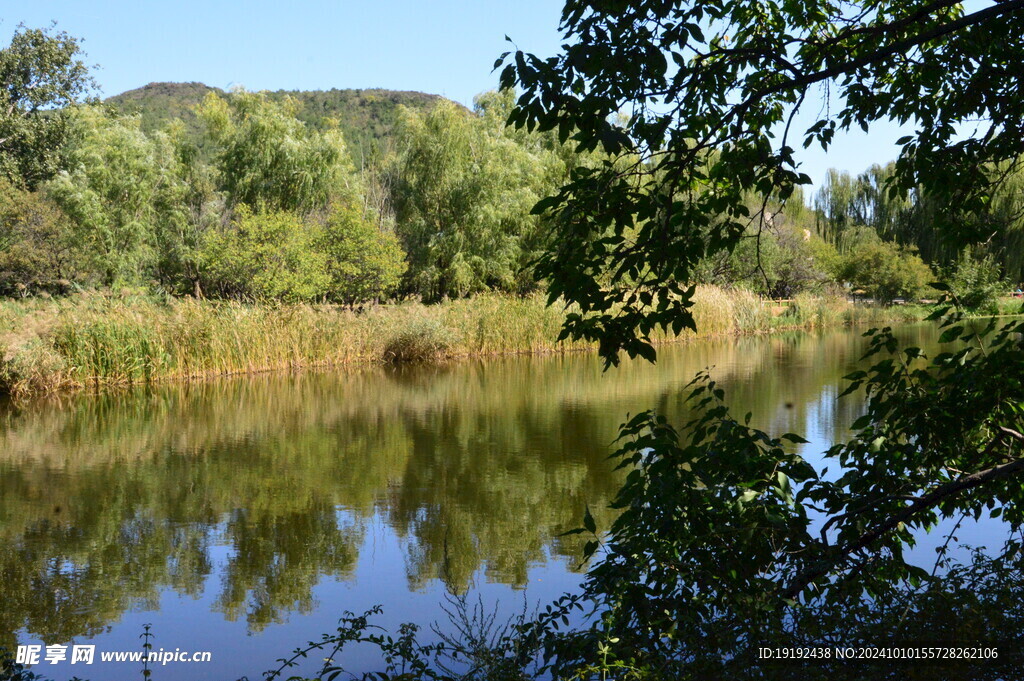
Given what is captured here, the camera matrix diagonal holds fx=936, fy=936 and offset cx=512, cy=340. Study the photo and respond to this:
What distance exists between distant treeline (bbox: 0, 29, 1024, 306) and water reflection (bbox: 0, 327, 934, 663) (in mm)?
10182

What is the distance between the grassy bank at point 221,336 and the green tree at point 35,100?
8575 millimetres

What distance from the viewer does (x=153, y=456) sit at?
10.6 m

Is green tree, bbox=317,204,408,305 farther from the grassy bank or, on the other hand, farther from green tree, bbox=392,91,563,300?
the grassy bank

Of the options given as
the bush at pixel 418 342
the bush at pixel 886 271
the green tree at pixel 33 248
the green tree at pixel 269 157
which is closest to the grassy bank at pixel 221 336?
the bush at pixel 418 342

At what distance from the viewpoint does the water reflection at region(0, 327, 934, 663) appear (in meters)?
6.05

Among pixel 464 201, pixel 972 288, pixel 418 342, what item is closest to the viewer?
pixel 972 288

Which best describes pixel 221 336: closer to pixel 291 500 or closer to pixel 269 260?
pixel 269 260

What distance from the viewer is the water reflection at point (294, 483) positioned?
6055mm

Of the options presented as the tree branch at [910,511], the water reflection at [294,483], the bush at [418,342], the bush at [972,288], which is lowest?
the water reflection at [294,483]

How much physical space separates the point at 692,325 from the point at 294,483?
629 cm

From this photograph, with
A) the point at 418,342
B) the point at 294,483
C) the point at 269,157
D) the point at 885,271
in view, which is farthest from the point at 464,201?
the point at 294,483

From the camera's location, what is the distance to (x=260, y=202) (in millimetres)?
29578

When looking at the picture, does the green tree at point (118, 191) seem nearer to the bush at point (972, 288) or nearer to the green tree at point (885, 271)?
the bush at point (972, 288)

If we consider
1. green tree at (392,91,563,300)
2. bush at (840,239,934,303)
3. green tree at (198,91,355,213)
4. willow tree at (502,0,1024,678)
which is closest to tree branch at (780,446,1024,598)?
willow tree at (502,0,1024,678)
